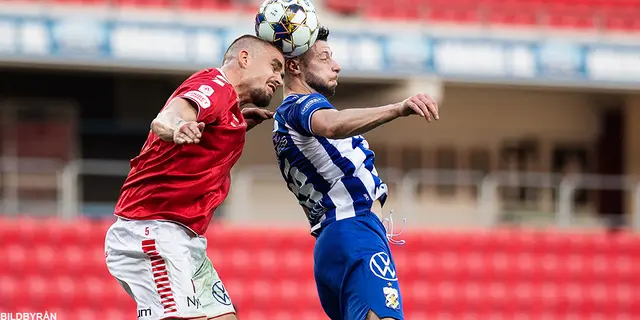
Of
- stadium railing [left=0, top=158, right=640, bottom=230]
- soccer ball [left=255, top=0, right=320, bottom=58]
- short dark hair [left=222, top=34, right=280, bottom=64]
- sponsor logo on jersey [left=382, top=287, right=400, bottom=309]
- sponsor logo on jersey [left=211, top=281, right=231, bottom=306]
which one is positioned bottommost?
sponsor logo on jersey [left=382, top=287, right=400, bottom=309]

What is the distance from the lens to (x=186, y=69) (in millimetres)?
13234

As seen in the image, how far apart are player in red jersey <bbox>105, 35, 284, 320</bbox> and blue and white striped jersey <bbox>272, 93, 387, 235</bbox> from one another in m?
0.43

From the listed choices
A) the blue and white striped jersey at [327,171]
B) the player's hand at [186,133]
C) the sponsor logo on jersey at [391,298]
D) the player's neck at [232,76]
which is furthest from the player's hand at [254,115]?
the player's hand at [186,133]

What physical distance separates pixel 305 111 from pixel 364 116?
0.40m

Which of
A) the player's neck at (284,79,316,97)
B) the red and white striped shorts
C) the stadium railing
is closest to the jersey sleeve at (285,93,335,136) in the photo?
the player's neck at (284,79,316,97)

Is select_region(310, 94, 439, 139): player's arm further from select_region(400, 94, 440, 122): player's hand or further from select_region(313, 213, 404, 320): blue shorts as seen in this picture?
select_region(313, 213, 404, 320): blue shorts

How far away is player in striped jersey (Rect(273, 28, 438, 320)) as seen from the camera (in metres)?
5.07

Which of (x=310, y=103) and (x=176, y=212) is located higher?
(x=310, y=103)

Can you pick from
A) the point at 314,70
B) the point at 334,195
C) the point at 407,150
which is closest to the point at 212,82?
the point at 314,70

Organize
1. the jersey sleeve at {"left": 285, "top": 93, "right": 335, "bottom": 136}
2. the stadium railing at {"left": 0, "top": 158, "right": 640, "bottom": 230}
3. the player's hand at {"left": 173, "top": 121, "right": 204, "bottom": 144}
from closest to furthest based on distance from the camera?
the player's hand at {"left": 173, "top": 121, "right": 204, "bottom": 144}
the jersey sleeve at {"left": 285, "top": 93, "right": 335, "bottom": 136}
the stadium railing at {"left": 0, "top": 158, "right": 640, "bottom": 230}

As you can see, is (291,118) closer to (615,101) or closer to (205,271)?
(205,271)

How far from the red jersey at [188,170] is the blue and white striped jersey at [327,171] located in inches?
18.0

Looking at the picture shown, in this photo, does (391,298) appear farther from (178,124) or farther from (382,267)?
(178,124)

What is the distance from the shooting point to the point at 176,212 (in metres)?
4.84
